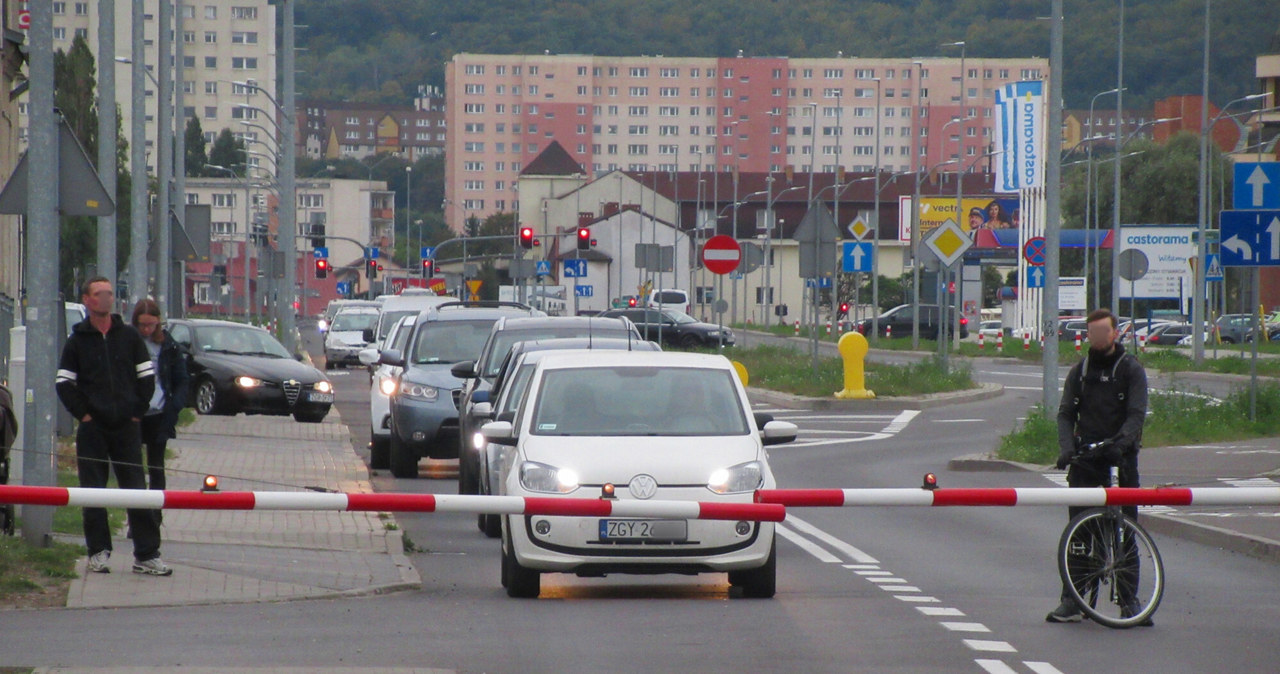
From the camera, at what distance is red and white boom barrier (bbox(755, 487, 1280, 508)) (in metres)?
9.76

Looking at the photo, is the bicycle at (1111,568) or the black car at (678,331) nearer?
the bicycle at (1111,568)

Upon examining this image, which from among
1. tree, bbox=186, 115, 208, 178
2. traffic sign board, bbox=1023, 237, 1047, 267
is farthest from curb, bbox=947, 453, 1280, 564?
tree, bbox=186, 115, 208, 178

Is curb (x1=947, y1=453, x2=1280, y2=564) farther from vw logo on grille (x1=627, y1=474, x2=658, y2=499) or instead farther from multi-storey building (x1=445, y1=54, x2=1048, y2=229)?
multi-storey building (x1=445, y1=54, x2=1048, y2=229)

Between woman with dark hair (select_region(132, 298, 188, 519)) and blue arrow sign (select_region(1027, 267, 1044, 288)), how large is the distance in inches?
1788

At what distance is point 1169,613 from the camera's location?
10.4 meters

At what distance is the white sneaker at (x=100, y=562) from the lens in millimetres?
11117

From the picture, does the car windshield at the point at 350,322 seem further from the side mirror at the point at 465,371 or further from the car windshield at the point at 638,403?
the car windshield at the point at 638,403

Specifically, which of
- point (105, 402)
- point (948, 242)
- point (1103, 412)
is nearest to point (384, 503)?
point (105, 402)

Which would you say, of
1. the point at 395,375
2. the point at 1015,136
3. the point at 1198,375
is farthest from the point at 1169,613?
the point at 1015,136

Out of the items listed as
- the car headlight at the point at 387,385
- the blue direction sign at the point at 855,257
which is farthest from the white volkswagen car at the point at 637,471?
the blue direction sign at the point at 855,257

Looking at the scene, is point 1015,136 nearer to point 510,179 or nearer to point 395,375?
point 395,375

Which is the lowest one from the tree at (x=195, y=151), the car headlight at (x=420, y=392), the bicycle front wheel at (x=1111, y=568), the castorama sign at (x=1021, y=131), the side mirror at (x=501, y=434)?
the bicycle front wheel at (x=1111, y=568)

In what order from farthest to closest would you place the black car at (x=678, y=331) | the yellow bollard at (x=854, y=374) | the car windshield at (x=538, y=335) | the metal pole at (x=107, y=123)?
the black car at (x=678, y=331) → the yellow bollard at (x=854, y=374) → the metal pole at (x=107, y=123) → the car windshield at (x=538, y=335)

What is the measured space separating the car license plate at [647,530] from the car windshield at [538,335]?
7.39 meters
